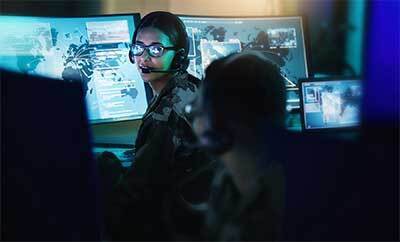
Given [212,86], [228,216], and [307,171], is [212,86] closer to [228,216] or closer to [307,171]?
[228,216]

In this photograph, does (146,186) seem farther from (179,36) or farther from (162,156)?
(179,36)

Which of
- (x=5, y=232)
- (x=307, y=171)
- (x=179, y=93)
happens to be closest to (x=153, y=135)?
(x=179, y=93)

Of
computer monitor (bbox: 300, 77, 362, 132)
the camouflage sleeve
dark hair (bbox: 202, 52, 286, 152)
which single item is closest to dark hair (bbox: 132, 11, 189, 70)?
the camouflage sleeve

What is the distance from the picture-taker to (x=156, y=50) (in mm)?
1778

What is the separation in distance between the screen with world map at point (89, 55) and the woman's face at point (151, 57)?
0.29 metres

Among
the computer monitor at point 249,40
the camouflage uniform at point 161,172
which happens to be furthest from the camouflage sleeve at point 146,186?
the computer monitor at point 249,40

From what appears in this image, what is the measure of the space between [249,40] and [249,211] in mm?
1275

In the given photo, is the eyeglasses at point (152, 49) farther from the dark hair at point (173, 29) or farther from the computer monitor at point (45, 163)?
the computer monitor at point (45, 163)

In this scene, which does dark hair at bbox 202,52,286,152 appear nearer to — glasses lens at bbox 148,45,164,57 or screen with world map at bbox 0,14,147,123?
glasses lens at bbox 148,45,164,57

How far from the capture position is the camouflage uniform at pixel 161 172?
4.22 feet

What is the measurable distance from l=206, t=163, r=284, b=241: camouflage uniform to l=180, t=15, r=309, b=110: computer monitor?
1.15 metres

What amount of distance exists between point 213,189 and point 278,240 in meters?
0.15

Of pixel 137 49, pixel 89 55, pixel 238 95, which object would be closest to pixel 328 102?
pixel 137 49

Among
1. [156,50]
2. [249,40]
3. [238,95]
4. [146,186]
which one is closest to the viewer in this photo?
[238,95]
